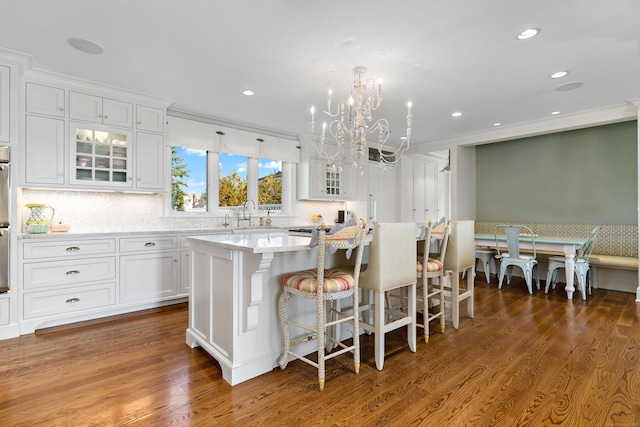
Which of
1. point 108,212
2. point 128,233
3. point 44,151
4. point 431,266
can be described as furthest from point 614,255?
point 44,151

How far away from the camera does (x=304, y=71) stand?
126 inches

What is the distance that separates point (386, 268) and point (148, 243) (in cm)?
278

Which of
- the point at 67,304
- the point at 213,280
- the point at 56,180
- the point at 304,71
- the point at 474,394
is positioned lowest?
the point at 474,394

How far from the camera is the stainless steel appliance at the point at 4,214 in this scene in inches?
114

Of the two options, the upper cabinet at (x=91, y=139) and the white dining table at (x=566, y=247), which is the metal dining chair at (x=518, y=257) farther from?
the upper cabinet at (x=91, y=139)

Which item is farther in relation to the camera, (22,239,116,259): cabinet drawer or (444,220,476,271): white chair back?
(444,220,476,271): white chair back

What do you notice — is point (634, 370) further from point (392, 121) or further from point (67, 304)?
point (67, 304)

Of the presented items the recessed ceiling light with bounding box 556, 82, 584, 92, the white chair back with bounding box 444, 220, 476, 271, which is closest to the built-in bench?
the recessed ceiling light with bounding box 556, 82, 584, 92

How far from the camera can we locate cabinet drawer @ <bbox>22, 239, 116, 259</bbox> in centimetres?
306

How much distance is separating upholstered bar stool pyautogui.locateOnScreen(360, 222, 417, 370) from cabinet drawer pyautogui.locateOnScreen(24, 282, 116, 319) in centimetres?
277

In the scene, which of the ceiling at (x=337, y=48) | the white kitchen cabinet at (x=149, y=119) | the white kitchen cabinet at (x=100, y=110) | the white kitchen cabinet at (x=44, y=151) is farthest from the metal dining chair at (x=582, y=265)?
the white kitchen cabinet at (x=44, y=151)

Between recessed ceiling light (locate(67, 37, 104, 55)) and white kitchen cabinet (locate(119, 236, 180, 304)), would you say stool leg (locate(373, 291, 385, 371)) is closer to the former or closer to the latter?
white kitchen cabinet (locate(119, 236, 180, 304))

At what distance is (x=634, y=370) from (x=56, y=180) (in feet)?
17.2

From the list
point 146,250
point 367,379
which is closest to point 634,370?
point 367,379
